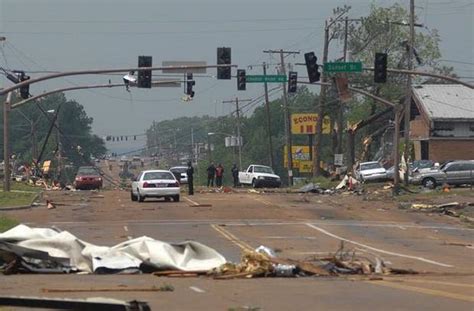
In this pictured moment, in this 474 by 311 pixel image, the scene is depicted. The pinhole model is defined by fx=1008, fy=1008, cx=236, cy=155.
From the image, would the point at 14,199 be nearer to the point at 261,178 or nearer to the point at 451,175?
the point at 261,178

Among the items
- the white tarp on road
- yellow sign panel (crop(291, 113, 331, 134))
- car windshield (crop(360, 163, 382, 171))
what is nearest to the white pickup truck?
car windshield (crop(360, 163, 382, 171))

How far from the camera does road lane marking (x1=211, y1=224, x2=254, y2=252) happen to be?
25.7 meters

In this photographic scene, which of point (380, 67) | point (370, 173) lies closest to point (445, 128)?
point (370, 173)

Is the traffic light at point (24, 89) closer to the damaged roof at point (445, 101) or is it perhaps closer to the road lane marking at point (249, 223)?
the road lane marking at point (249, 223)

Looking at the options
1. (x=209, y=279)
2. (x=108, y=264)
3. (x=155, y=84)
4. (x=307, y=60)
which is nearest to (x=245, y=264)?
(x=209, y=279)

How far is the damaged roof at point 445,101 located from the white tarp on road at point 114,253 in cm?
6125

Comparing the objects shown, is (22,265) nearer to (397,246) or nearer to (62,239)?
(62,239)

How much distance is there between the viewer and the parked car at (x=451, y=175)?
198 ft

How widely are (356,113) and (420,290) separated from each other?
3751 inches

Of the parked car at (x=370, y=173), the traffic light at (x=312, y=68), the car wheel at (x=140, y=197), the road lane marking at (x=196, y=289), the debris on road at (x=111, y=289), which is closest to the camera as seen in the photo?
the debris on road at (x=111, y=289)

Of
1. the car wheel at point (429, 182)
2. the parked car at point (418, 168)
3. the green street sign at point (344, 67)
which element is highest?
the green street sign at point (344, 67)

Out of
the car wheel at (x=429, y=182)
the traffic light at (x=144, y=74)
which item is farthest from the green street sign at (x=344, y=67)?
the car wheel at (x=429, y=182)

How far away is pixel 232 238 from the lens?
28.8 metres

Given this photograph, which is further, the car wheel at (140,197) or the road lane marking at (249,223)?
the car wheel at (140,197)
